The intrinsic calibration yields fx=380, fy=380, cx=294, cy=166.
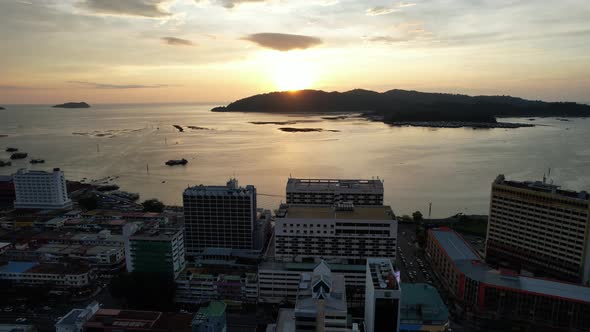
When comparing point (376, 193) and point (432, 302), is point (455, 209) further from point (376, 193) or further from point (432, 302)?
point (432, 302)

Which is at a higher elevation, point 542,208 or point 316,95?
point 316,95

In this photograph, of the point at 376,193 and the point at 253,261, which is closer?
the point at 253,261

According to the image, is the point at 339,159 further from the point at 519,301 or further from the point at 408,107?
the point at 408,107

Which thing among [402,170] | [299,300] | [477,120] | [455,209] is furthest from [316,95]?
[299,300]

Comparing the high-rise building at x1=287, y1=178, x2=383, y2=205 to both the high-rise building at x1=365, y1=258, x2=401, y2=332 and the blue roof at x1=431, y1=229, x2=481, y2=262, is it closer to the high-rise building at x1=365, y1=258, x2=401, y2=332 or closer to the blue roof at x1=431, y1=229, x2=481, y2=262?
the blue roof at x1=431, y1=229, x2=481, y2=262

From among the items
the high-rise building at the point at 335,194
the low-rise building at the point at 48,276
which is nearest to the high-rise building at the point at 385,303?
the high-rise building at the point at 335,194

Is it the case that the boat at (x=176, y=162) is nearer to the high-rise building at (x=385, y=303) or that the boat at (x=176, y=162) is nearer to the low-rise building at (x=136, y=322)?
the low-rise building at (x=136, y=322)

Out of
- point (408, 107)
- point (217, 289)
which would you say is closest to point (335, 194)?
point (217, 289)
